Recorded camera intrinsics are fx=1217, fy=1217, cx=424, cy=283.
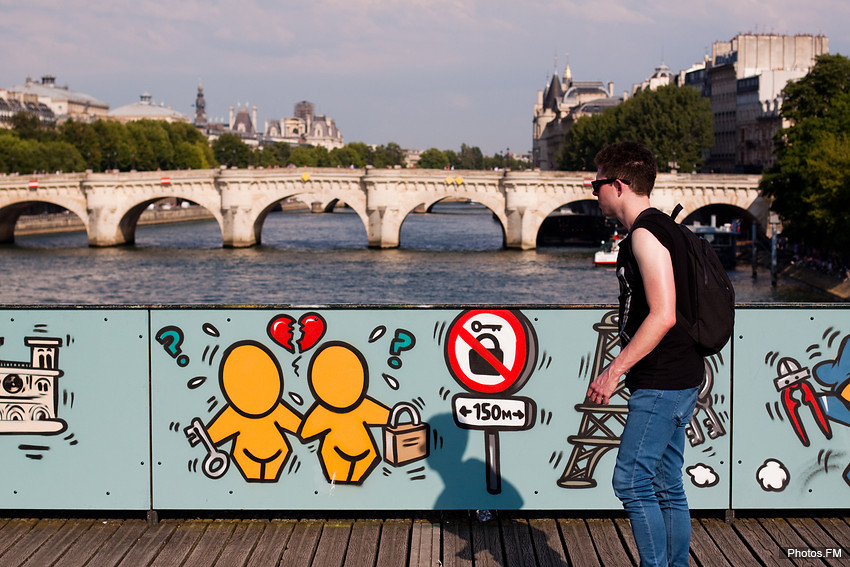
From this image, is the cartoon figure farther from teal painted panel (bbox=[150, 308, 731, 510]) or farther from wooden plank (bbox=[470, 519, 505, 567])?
wooden plank (bbox=[470, 519, 505, 567])

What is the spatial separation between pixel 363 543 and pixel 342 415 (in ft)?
1.93

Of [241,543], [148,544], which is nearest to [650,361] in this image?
[241,543]

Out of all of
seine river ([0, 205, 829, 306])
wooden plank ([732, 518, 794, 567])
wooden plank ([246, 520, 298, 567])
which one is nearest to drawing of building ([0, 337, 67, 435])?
wooden plank ([246, 520, 298, 567])

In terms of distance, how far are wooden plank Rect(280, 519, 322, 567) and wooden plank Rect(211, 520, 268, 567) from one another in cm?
15

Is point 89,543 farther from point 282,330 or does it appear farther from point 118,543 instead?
point 282,330

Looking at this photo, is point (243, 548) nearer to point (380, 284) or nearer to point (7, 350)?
point (7, 350)

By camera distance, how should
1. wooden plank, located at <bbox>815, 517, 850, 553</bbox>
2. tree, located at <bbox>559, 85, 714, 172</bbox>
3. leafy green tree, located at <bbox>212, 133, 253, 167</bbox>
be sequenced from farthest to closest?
leafy green tree, located at <bbox>212, 133, 253, 167</bbox>, tree, located at <bbox>559, 85, 714, 172</bbox>, wooden plank, located at <bbox>815, 517, 850, 553</bbox>

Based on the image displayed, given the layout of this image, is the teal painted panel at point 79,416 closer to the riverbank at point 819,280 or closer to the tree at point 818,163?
the riverbank at point 819,280

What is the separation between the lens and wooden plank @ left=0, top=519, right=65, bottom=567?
4.96 metres

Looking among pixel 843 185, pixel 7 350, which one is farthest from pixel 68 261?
pixel 7 350

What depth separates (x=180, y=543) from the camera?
203 inches

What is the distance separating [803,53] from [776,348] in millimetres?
73363

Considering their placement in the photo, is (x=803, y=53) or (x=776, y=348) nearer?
(x=776, y=348)

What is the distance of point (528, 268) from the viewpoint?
1716 inches
